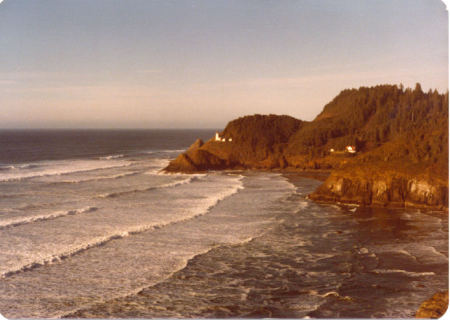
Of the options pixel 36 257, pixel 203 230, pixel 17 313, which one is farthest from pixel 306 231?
pixel 17 313

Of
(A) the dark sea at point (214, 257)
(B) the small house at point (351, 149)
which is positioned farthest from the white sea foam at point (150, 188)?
(B) the small house at point (351, 149)

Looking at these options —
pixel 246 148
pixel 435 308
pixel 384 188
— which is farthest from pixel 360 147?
pixel 435 308

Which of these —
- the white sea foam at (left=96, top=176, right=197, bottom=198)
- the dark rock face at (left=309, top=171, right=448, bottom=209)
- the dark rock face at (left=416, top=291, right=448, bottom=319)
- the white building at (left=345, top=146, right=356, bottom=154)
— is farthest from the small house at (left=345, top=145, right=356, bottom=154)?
the dark rock face at (left=416, top=291, right=448, bottom=319)

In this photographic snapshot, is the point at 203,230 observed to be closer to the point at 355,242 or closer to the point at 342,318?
the point at 355,242

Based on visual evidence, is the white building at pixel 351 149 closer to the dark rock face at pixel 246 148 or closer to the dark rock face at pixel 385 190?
the dark rock face at pixel 246 148

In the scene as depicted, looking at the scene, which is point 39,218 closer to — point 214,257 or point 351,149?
point 214,257

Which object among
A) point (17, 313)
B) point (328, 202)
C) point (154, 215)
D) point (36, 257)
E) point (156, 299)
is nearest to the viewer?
point (17, 313)

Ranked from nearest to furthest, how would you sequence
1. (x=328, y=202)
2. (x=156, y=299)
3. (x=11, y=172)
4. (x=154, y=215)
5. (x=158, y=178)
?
(x=156, y=299) → (x=154, y=215) → (x=328, y=202) → (x=158, y=178) → (x=11, y=172)

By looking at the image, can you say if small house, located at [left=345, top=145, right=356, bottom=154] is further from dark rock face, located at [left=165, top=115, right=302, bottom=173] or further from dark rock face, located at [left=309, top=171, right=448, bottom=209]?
dark rock face, located at [left=309, top=171, right=448, bottom=209]
